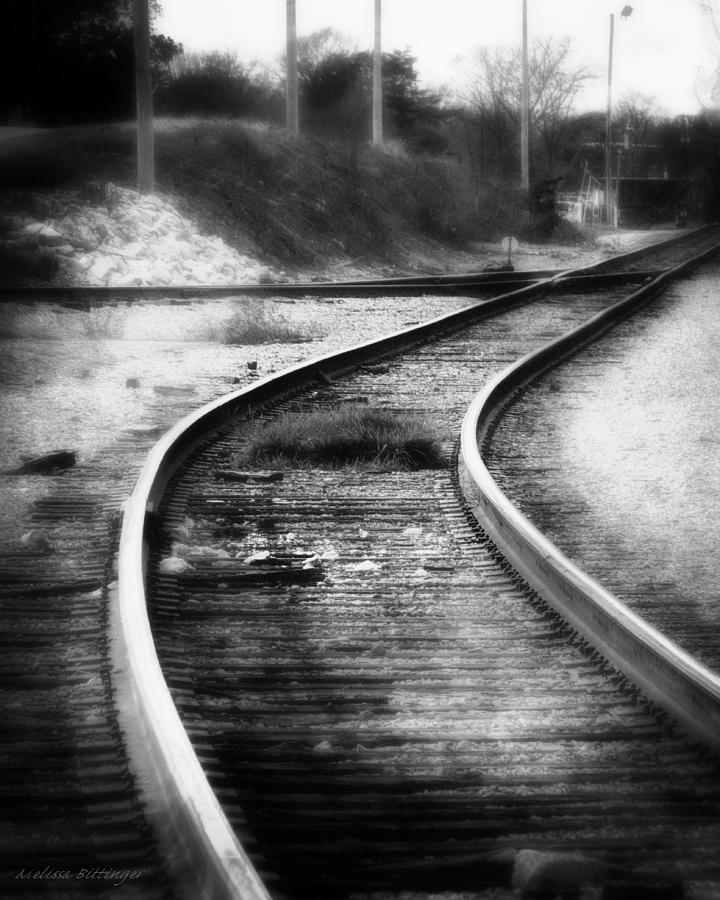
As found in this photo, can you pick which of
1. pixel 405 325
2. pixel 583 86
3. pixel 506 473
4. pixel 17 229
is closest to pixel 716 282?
pixel 405 325

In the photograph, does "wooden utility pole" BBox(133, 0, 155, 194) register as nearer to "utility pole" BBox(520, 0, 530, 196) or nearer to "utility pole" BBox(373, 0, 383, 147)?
"utility pole" BBox(373, 0, 383, 147)

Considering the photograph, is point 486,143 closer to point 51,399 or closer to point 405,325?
point 405,325

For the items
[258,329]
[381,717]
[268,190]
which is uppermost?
[268,190]

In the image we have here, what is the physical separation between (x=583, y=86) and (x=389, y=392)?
90.0m

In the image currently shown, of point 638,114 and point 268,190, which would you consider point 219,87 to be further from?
point 638,114

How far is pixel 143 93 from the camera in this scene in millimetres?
24172

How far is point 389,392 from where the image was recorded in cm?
1005

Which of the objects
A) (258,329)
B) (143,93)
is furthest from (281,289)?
(143,93)

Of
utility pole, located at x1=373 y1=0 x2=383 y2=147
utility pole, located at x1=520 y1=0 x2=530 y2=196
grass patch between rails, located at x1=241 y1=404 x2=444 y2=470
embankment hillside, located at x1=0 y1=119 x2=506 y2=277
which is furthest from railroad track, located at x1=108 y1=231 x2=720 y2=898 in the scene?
utility pole, located at x1=520 y1=0 x2=530 y2=196

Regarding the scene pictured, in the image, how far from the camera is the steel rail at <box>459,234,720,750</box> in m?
3.18

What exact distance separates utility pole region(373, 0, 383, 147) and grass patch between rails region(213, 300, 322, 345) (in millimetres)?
26308

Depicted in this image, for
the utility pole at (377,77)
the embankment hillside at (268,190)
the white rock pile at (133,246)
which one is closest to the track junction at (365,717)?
the white rock pile at (133,246)

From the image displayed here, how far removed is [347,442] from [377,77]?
35.8m

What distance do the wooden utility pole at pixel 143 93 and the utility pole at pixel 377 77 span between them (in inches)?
657
